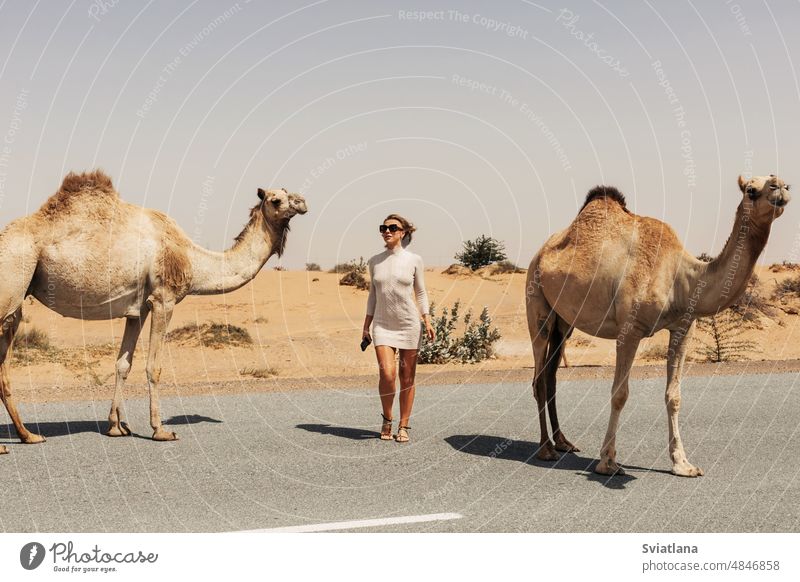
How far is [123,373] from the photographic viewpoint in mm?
11094

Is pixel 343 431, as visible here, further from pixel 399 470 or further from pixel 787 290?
pixel 787 290

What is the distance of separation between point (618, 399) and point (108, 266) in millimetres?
5993

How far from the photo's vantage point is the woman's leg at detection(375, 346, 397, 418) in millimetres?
10672

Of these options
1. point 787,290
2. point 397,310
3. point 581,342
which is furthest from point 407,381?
point 787,290

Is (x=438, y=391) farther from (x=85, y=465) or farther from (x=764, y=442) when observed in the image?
(x=85, y=465)

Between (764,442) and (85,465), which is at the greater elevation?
(764,442)

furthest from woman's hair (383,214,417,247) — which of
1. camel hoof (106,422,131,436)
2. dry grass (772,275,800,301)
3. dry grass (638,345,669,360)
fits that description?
dry grass (772,275,800,301)

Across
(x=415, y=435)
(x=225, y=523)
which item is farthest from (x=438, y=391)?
(x=225, y=523)

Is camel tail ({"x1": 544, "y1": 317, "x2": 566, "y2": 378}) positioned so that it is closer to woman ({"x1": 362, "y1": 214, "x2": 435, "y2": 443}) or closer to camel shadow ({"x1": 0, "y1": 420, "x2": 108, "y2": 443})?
woman ({"x1": 362, "y1": 214, "x2": 435, "y2": 443})

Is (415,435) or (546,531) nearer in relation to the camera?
(546,531)

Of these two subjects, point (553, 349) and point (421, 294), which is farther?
point (421, 294)

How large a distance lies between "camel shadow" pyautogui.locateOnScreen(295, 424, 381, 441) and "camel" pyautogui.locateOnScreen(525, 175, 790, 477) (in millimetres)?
2301

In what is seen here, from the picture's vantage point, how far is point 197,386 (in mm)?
16188

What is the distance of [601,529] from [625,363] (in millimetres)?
2290
